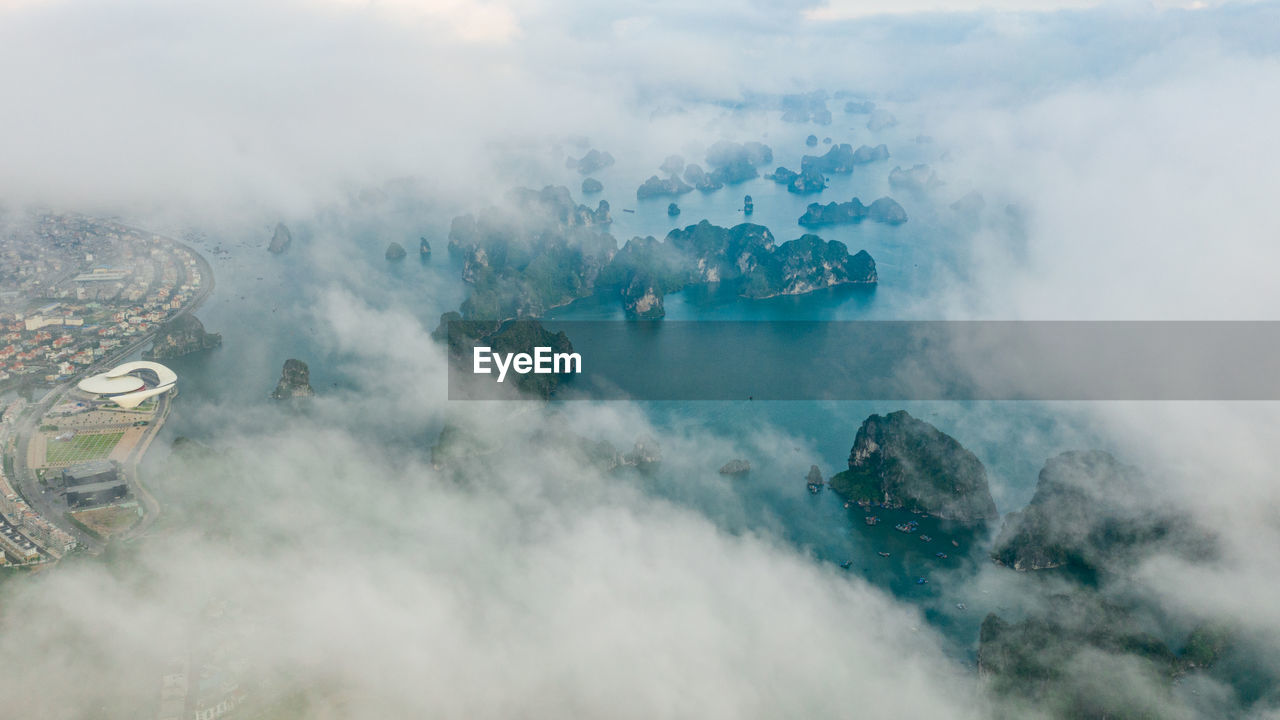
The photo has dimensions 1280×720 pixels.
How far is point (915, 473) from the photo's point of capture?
43.1m

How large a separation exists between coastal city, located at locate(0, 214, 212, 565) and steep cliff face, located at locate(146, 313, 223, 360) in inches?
50.6

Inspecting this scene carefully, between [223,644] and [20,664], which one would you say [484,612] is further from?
[20,664]

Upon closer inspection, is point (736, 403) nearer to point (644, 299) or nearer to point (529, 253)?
point (644, 299)

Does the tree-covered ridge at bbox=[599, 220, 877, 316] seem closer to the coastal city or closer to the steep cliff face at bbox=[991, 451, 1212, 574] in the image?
the coastal city

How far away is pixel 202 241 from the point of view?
9175 cm

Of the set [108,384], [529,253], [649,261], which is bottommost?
[108,384]

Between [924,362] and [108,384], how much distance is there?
5849cm

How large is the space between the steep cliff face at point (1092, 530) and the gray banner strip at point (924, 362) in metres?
14.9

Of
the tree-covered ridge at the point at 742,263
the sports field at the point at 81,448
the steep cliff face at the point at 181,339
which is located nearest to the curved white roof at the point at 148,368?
the steep cliff face at the point at 181,339

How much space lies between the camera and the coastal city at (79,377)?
40906 millimetres

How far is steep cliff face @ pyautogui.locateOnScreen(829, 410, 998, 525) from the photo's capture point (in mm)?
41938

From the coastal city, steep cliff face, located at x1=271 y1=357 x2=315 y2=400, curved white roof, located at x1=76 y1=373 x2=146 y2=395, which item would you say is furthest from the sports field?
steep cliff face, located at x1=271 y1=357 x2=315 y2=400

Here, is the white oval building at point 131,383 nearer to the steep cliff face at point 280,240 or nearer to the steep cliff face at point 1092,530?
the steep cliff face at point 280,240

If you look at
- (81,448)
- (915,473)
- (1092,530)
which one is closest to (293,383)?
(81,448)
